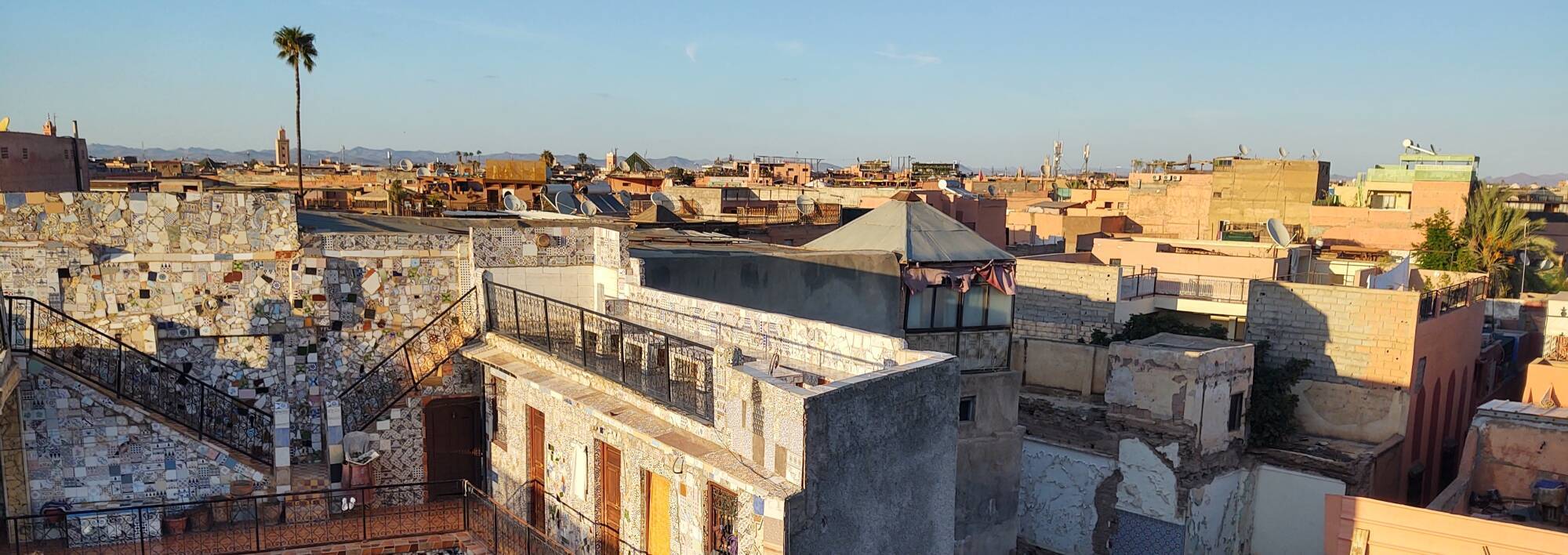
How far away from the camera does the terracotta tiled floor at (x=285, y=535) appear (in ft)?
38.0

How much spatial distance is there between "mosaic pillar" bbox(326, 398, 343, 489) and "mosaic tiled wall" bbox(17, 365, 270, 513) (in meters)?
0.81

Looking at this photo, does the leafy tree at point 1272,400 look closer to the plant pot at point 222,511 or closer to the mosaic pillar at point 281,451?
the mosaic pillar at point 281,451

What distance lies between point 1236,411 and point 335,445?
52.3ft

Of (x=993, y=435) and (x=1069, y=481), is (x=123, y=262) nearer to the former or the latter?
(x=993, y=435)

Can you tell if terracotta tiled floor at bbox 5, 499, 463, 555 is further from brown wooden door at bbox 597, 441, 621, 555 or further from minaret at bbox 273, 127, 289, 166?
minaret at bbox 273, 127, 289, 166

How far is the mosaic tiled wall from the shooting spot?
38.6 ft

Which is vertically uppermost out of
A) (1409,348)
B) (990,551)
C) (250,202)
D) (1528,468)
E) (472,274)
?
(250,202)

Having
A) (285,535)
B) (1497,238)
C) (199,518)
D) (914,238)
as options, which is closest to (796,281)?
(914,238)

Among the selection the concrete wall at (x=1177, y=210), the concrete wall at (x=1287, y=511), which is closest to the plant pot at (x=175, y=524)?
the concrete wall at (x=1287, y=511)

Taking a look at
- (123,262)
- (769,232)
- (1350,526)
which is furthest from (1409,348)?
(123,262)

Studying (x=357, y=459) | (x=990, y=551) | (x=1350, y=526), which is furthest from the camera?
(x=990, y=551)

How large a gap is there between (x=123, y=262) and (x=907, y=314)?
437 inches

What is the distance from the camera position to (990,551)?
17828 millimetres

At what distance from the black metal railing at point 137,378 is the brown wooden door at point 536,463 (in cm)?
331
